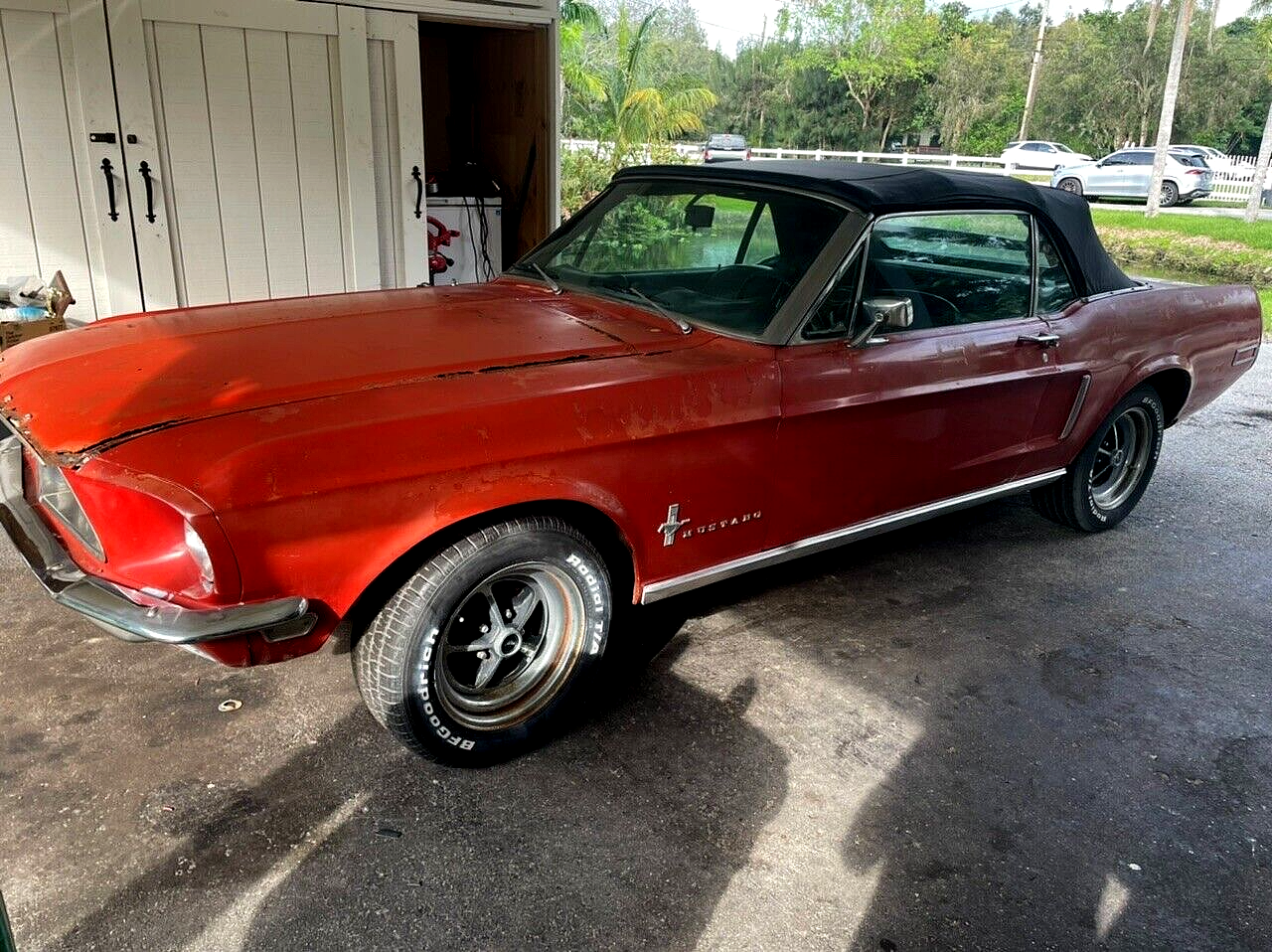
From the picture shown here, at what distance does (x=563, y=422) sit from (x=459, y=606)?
572 mm

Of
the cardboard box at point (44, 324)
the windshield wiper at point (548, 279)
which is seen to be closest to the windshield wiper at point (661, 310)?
the windshield wiper at point (548, 279)

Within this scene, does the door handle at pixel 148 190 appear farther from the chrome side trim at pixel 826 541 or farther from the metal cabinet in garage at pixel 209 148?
the chrome side trim at pixel 826 541

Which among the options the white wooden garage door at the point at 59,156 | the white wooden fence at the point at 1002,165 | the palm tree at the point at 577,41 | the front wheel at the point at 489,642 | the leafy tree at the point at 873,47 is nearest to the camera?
the front wheel at the point at 489,642

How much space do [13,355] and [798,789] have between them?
268cm

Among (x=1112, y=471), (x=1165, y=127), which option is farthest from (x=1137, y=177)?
(x=1112, y=471)

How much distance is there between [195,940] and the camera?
2.10 m

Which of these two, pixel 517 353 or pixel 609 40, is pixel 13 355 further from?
pixel 609 40

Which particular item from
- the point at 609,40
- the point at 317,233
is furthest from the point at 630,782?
the point at 609,40

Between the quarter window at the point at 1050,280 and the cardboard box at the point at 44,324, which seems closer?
the quarter window at the point at 1050,280

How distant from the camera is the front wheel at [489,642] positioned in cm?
247

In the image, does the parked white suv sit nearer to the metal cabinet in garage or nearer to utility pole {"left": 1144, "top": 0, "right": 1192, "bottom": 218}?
utility pole {"left": 1144, "top": 0, "right": 1192, "bottom": 218}

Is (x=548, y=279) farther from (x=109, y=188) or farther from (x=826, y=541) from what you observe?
(x=109, y=188)

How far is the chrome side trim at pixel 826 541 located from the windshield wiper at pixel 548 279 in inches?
52.4

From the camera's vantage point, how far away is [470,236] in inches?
316
